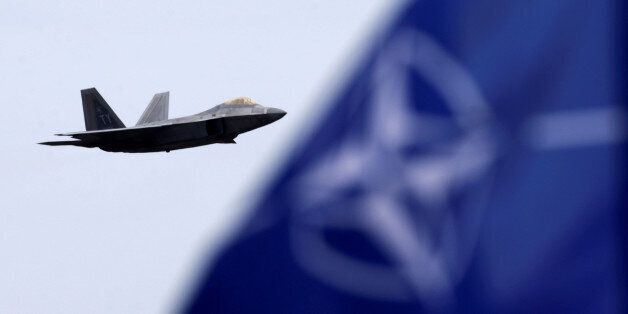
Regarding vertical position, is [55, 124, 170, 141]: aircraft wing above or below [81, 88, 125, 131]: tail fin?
below

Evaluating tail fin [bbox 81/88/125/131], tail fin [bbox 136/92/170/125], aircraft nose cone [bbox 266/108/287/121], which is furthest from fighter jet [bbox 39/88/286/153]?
tail fin [bbox 81/88/125/131]

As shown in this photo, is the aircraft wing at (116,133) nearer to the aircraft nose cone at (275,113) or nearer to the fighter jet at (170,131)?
the fighter jet at (170,131)

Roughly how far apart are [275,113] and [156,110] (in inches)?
154

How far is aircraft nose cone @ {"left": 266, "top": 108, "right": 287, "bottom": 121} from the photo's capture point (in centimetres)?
2585

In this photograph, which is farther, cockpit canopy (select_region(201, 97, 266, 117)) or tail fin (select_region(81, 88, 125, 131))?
tail fin (select_region(81, 88, 125, 131))

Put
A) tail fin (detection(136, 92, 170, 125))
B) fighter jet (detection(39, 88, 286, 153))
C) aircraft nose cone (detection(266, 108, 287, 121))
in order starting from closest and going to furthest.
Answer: aircraft nose cone (detection(266, 108, 287, 121))
tail fin (detection(136, 92, 170, 125))
fighter jet (detection(39, 88, 286, 153))

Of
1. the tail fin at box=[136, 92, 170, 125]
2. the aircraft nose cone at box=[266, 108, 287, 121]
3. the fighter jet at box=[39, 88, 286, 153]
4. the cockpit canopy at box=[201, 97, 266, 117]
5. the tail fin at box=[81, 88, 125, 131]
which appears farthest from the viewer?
the tail fin at box=[81, 88, 125, 131]

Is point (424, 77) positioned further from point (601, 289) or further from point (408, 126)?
point (601, 289)

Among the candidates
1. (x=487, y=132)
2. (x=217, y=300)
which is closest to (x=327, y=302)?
(x=217, y=300)

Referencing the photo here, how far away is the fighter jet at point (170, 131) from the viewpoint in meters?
26.8

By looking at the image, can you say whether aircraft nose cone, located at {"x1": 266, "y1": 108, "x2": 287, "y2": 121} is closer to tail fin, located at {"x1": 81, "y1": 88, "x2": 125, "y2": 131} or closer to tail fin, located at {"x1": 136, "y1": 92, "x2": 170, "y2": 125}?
tail fin, located at {"x1": 136, "y1": 92, "x2": 170, "y2": 125}

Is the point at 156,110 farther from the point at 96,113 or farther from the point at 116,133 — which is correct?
the point at 96,113

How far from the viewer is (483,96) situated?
1705 cm

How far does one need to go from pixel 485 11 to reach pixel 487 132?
7.53 ft
